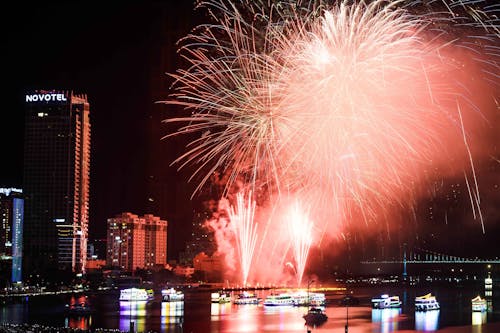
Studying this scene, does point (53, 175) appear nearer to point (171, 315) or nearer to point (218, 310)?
point (218, 310)

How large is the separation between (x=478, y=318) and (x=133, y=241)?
313 feet

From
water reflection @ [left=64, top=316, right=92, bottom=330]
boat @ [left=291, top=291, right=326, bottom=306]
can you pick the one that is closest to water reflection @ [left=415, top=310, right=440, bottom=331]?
boat @ [left=291, top=291, right=326, bottom=306]

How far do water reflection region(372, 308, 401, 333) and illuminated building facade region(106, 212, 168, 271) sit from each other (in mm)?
81851

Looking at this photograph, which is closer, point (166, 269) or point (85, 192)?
point (85, 192)

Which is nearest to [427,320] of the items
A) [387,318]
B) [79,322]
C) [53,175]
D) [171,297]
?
[387,318]

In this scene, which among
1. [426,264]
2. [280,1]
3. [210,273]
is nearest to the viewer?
[280,1]

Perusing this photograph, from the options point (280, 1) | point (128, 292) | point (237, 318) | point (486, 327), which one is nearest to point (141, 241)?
point (128, 292)

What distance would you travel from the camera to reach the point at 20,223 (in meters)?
110

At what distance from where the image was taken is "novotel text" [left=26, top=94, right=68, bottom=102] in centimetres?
10775

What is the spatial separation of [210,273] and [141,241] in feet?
83.1

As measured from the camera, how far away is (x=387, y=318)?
179 ft

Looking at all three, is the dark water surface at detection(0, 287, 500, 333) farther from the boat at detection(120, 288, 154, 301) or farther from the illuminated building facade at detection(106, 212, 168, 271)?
the illuminated building facade at detection(106, 212, 168, 271)

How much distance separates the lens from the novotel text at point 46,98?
107750 mm

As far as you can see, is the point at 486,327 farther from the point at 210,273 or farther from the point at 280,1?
the point at 210,273
